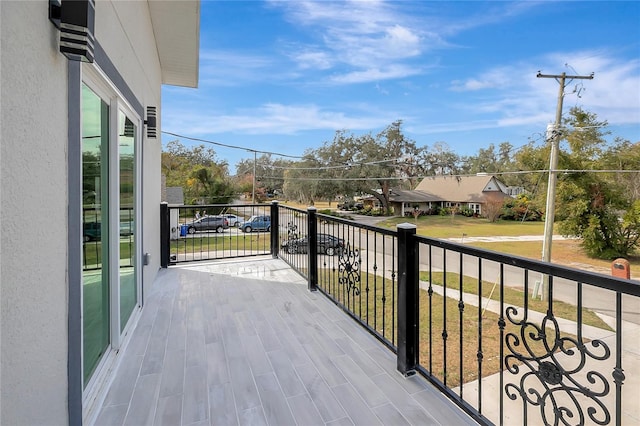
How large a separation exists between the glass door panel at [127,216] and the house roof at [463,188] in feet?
107

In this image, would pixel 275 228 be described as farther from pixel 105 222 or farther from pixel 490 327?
pixel 490 327

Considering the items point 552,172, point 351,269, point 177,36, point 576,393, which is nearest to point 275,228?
point 351,269

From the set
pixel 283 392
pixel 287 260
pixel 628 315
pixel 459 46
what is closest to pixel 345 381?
pixel 283 392

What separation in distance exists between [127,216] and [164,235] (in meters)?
2.30

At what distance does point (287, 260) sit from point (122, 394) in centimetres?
349

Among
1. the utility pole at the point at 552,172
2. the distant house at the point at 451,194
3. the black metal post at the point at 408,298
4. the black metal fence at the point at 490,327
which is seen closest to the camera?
the black metal fence at the point at 490,327

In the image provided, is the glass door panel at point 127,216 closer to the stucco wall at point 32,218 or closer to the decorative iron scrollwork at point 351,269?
the stucco wall at point 32,218

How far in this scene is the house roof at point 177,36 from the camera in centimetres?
365

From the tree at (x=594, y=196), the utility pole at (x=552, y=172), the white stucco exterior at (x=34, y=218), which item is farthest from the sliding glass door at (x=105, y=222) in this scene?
the tree at (x=594, y=196)

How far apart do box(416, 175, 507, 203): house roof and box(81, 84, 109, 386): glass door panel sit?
33.3m

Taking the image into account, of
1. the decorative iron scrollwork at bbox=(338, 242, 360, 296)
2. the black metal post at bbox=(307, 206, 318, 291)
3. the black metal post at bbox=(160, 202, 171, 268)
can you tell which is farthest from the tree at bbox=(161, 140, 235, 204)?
the decorative iron scrollwork at bbox=(338, 242, 360, 296)

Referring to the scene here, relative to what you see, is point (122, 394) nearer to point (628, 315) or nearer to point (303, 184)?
point (628, 315)

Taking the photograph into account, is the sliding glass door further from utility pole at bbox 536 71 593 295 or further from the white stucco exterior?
utility pole at bbox 536 71 593 295

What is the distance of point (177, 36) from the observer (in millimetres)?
4203
